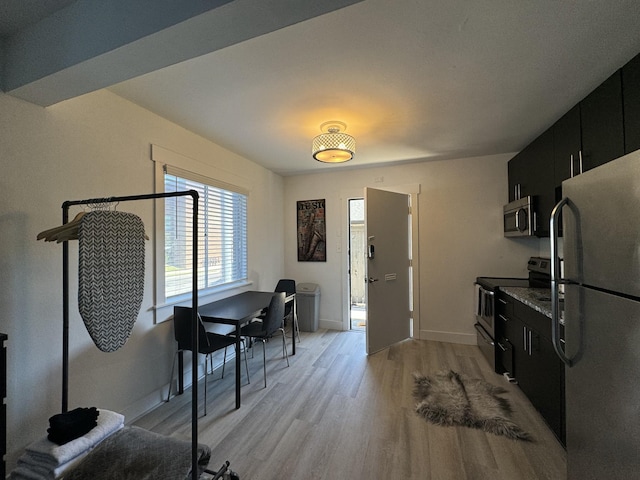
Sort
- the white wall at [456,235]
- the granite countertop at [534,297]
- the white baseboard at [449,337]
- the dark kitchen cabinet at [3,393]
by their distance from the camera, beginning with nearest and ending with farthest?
the dark kitchen cabinet at [3,393] < the granite countertop at [534,297] < the white wall at [456,235] < the white baseboard at [449,337]

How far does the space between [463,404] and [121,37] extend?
10.3ft

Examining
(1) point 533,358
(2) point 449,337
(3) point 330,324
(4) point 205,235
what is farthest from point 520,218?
(4) point 205,235

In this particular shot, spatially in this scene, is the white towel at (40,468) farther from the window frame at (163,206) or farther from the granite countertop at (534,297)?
the granite countertop at (534,297)

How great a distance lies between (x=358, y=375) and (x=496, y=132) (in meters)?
2.78

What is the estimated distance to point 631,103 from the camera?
1.47 meters

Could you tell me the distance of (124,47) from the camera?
1161mm

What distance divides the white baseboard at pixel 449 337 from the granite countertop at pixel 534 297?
113 centimetres

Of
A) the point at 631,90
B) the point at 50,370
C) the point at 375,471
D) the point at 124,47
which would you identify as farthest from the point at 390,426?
the point at 124,47

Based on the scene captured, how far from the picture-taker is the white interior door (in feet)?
10.7

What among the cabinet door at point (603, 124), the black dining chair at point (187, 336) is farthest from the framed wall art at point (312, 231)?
the cabinet door at point (603, 124)

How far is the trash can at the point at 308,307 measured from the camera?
160 inches

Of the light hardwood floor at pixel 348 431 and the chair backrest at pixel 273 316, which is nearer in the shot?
the light hardwood floor at pixel 348 431

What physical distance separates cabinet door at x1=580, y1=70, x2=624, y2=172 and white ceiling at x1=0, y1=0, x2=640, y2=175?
0.39 feet

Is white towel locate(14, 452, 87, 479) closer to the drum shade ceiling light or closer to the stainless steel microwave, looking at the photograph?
the drum shade ceiling light
